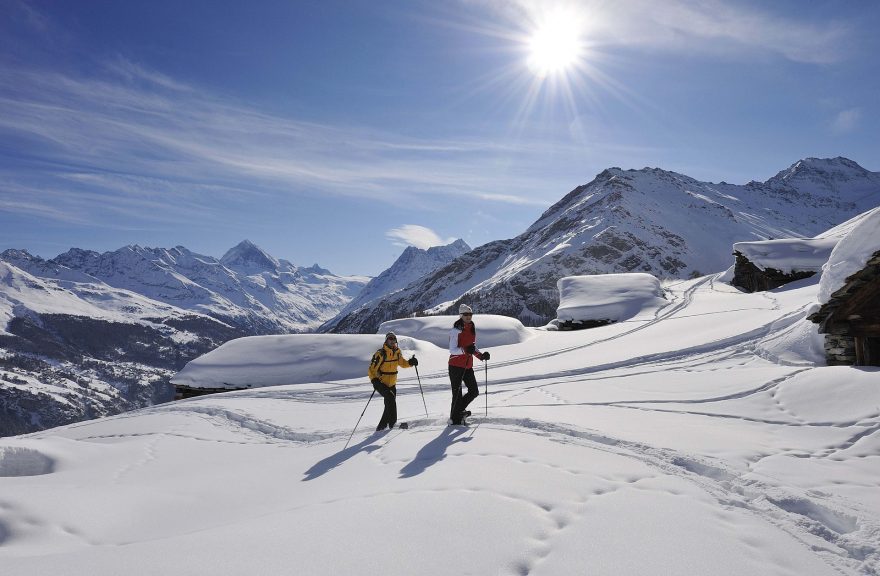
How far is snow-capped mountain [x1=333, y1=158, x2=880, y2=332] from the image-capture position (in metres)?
122

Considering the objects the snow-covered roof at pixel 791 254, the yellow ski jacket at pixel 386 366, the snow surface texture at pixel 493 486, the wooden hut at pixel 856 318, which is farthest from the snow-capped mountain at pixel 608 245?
the yellow ski jacket at pixel 386 366

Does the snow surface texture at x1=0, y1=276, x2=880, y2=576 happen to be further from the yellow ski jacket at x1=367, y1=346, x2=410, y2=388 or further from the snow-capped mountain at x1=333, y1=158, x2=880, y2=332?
the snow-capped mountain at x1=333, y1=158, x2=880, y2=332

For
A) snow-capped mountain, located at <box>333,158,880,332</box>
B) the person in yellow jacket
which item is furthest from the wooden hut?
snow-capped mountain, located at <box>333,158,880,332</box>

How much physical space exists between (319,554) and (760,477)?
18.1 feet

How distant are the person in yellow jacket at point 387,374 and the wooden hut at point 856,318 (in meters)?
11.0

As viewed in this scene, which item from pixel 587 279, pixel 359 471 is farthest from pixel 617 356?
pixel 587 279

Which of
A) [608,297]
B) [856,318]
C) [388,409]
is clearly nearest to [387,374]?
[388,409]

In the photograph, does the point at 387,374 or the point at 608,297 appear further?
the point at 608,297

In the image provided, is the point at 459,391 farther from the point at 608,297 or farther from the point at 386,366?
the point at 608,297

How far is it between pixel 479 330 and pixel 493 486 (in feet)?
72.1

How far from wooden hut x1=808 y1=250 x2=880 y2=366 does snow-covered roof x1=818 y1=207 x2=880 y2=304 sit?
0.62ft

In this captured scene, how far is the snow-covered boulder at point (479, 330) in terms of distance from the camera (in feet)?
88.6

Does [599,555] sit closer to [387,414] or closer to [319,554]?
[319,554]

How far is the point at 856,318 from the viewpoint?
11930 millimetres
